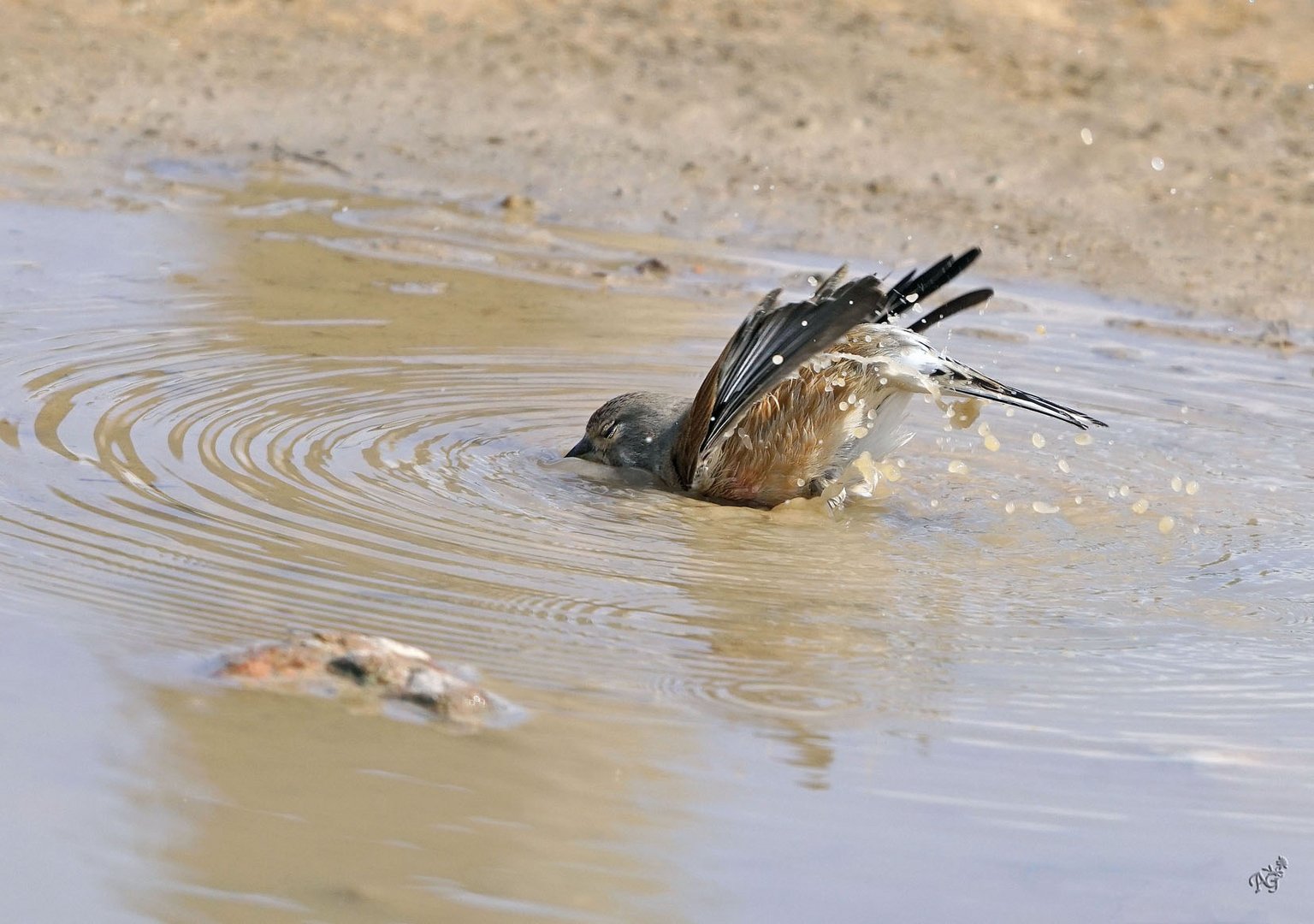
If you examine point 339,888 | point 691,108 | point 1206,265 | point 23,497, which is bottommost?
point 339,888

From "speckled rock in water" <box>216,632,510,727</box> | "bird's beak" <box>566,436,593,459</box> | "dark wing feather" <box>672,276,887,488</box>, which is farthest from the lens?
"bird's beak" <box>566,436,593,459</box>

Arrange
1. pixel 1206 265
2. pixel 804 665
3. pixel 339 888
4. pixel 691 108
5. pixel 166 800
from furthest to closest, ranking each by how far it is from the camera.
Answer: pixel 691 108
pixel 1206 265
pixel 804 665
pixel 166 800
pixel 339 888

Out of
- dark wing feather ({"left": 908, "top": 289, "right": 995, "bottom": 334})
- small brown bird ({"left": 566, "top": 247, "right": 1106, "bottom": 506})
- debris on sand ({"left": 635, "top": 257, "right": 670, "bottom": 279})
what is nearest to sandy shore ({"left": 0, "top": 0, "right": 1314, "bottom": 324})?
debris on sand ({"left": 635, "top": 257, "right": 670, "bottom": 279})

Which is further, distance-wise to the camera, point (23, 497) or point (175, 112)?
point (175, 112)

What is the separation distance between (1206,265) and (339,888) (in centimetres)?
798

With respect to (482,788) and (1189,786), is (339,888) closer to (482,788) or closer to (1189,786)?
(482,788)

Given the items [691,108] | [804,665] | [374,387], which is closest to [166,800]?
[804,665]

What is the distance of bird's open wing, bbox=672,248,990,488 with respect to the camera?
18.2 ft

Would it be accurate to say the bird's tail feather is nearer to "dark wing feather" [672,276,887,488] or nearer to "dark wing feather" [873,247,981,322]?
"dark wing feather" [873,247,981,322]

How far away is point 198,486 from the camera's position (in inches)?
213

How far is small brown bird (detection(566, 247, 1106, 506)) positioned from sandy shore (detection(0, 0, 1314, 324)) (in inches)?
151

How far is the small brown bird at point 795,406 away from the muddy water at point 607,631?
0.55 ft

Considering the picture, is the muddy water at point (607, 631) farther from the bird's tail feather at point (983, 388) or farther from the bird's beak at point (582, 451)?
the bird's tail feather at point (983, 388)

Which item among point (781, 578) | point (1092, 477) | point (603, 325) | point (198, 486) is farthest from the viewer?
point (603, 325)
